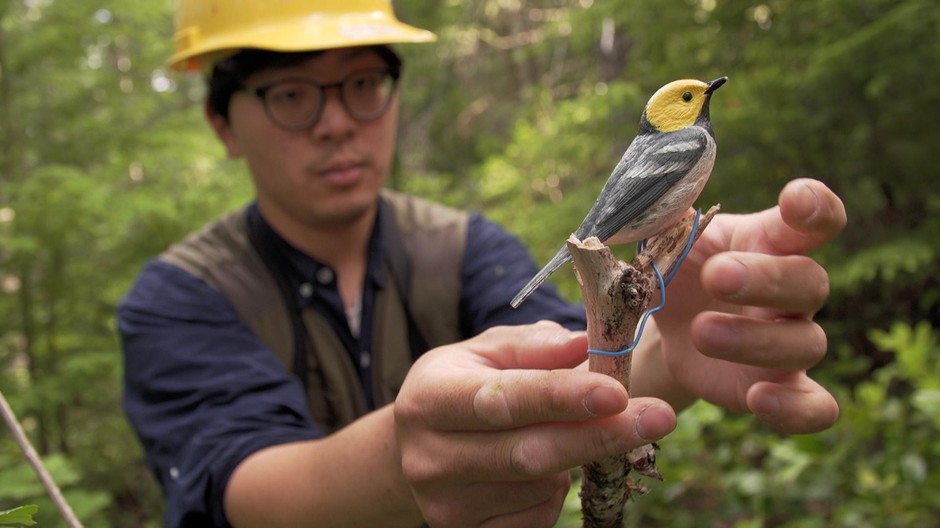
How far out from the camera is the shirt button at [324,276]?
2.59 m

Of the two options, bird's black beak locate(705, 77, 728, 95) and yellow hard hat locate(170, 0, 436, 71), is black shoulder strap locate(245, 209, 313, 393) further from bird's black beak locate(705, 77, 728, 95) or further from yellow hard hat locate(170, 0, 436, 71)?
bird's black beak locate(705, 77, 728, 95)

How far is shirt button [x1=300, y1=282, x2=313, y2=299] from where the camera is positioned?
2547 mm

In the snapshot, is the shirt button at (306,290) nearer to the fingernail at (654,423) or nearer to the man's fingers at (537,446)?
the man's fingers at (537,446)

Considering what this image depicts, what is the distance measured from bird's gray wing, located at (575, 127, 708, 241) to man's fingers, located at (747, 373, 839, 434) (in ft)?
1.87

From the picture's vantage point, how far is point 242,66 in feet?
8.12

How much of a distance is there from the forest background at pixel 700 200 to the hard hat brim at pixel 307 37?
162 centimetres

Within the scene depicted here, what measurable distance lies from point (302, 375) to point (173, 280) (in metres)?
0.56

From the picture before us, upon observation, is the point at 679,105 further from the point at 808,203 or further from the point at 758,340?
the point at 758,340

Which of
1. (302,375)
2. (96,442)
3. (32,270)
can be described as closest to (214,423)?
(302,375)

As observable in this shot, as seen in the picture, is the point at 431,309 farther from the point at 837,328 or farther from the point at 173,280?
the point at 837,328

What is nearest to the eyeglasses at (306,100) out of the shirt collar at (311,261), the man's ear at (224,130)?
the man's ear at (224,130)

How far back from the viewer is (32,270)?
5152 millimetres

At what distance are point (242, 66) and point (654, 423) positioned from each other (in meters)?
1.98

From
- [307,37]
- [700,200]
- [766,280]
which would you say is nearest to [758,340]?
[766,280]
